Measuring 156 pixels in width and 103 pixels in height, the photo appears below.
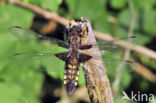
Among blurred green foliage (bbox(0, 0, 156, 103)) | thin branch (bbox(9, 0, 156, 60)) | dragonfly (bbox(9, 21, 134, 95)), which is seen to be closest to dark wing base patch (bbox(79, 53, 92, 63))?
dragonfly (bbox(9, 21, 134, 95))

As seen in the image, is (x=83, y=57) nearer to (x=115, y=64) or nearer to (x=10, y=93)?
(x=115, y=64)

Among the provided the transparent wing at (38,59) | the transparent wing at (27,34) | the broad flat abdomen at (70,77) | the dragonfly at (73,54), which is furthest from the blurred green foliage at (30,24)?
the broad flat abdomen at (70,77)

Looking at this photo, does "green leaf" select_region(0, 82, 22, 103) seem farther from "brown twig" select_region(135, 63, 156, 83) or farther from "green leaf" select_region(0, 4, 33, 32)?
"brown twig" select_region(135, 63, 156, 83)

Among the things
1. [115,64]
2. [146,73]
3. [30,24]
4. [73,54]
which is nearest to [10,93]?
[30,24]

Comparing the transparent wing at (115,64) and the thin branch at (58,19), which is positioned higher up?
the thin branch at (58,19)

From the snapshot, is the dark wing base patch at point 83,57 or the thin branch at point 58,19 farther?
the thin branch at point 58,19

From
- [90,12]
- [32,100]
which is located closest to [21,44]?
[32,100]

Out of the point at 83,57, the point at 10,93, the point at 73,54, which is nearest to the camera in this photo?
the point at 83,57

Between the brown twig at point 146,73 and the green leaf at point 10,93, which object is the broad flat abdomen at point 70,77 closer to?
the green leaf at point 10,93
